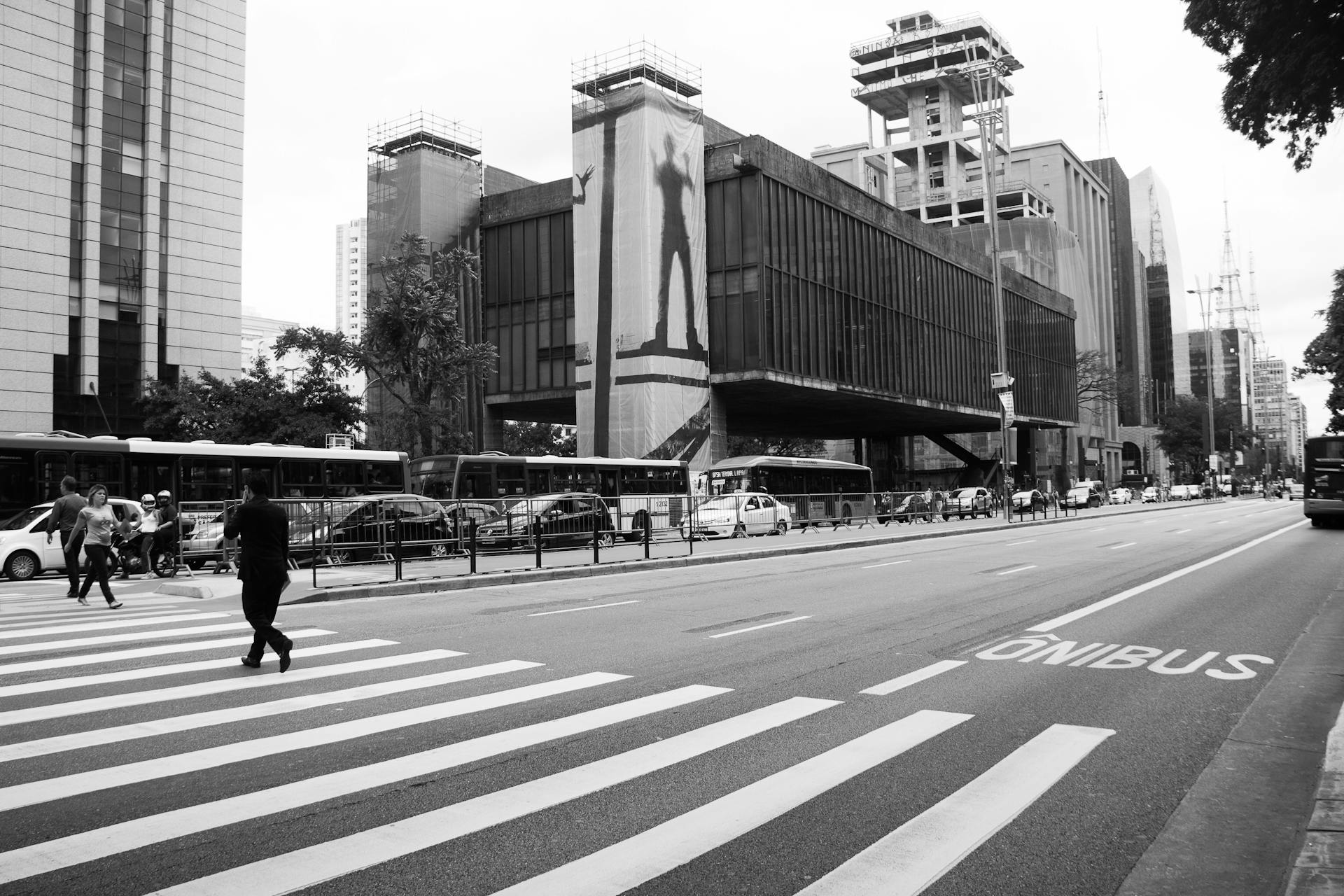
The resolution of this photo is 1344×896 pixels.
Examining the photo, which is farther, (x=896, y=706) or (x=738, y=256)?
(x=738, y=256)

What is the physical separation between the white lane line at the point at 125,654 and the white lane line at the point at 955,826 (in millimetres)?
8061

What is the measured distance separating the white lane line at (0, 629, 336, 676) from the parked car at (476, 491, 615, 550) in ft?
31.7

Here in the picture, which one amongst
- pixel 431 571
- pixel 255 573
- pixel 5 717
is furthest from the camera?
pixel 431 571

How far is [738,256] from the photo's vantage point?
46500 millimetres

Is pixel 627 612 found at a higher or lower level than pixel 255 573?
lower

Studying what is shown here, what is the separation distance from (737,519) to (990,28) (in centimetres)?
10777

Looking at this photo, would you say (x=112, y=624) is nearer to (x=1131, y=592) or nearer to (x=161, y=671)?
(x=161, y=671)

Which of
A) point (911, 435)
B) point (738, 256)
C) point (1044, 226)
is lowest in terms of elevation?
point (911, 435)

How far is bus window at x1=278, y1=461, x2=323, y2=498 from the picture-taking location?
2752cm

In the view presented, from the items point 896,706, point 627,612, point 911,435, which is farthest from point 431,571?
point 911,435

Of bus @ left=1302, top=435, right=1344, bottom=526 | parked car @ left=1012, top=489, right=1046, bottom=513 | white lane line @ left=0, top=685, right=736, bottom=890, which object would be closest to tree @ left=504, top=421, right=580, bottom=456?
Result: parked car @ left=1012, top=489, right=1046, bottom=513

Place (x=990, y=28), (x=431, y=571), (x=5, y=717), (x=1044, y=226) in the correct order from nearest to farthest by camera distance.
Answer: (x=5, y=717) < (x=431, y=571) < (x=1044, y=226) < (x=990, y=28)

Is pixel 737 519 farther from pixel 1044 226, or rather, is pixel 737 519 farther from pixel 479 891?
pixel 1044 226

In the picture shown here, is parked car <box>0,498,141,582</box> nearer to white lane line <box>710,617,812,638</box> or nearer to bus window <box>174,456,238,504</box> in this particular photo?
bus window <box>174,456,238,504</box>
